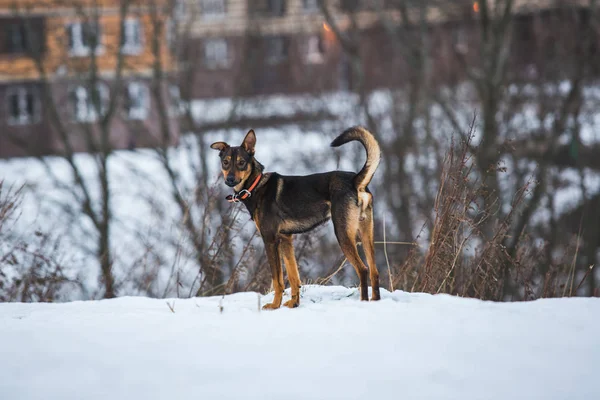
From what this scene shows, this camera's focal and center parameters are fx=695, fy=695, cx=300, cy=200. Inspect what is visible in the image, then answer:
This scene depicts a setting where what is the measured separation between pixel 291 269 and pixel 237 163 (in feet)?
3.04

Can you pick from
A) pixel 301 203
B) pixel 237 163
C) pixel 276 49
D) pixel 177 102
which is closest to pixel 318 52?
pixel 276 49

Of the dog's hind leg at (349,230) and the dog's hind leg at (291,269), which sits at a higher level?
the dog's hind leg at (349,230)

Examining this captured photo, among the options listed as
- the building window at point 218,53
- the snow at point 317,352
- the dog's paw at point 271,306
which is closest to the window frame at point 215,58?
the building window at point 218,53

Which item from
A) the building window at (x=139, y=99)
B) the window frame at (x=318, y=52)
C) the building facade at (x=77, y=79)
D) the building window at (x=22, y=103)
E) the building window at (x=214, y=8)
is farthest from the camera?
the building window at (x=214, y=8)

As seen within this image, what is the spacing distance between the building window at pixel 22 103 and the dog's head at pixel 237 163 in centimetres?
2567

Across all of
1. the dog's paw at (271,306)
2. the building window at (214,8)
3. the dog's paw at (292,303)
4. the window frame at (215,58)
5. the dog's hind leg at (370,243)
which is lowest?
the dog's paw at (271,306)

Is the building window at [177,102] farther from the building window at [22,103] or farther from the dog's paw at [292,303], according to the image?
the dog's paw at [292,303]

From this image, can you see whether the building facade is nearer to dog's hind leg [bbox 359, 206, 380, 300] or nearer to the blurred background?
the blurred background

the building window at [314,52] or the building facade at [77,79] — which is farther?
the building window at [314,52]

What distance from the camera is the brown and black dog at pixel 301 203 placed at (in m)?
5.11

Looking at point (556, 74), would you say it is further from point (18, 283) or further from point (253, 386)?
point (253, 386)

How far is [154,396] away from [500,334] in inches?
82.0

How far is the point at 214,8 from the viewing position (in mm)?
33031

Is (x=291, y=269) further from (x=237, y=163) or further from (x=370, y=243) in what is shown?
(x=237, y=163)
